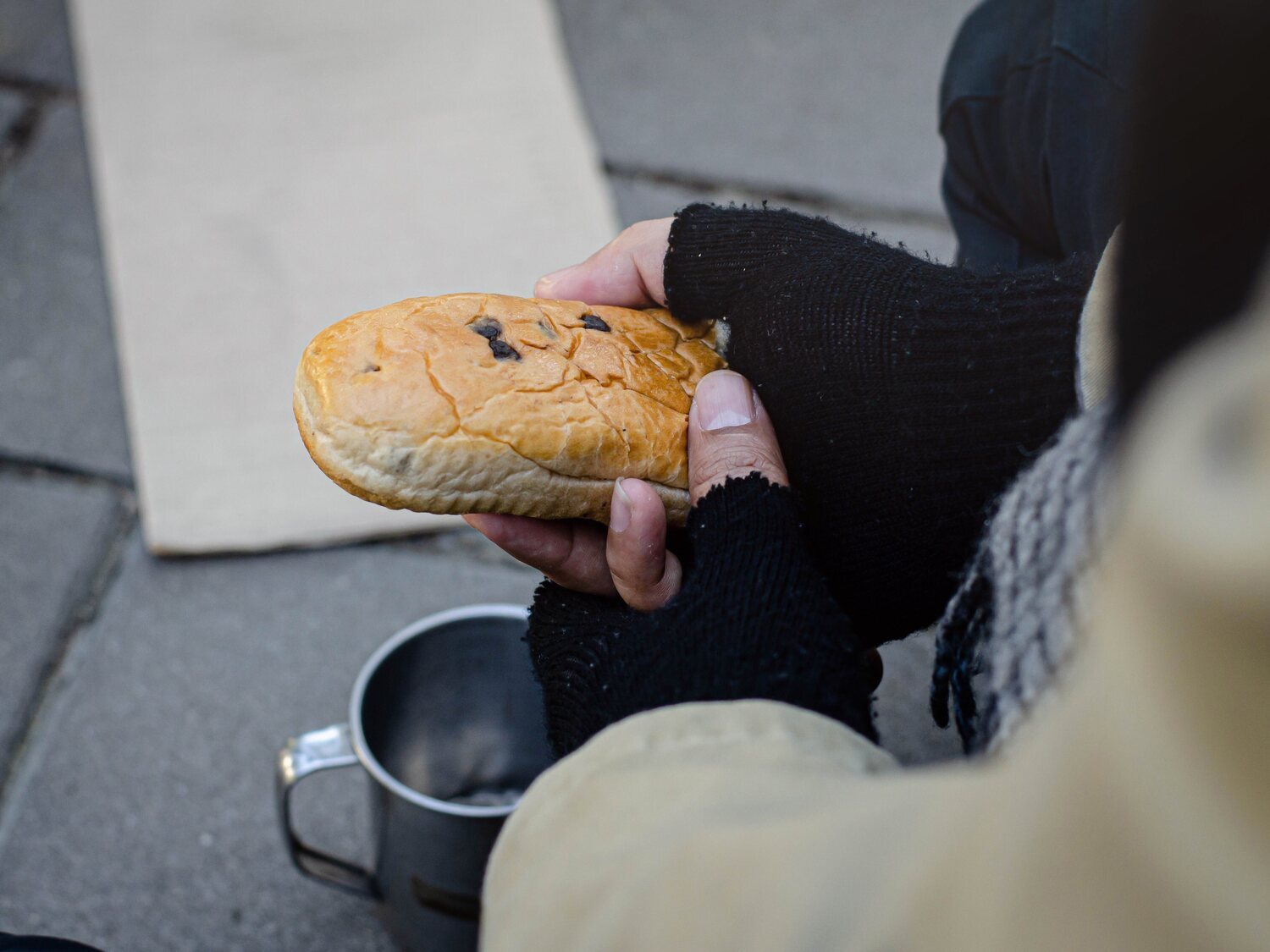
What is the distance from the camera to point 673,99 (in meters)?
3.13

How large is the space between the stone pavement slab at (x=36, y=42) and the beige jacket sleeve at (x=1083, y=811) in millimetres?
3220

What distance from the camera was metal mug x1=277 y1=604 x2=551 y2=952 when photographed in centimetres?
139

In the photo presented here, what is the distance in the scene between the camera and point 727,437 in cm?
121

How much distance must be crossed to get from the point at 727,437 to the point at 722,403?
5cm

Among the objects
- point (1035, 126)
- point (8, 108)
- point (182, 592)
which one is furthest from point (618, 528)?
point (8, 108)

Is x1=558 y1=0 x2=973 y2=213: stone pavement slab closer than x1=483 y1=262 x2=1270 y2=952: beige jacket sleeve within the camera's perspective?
No

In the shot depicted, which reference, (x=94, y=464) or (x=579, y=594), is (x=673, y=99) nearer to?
(x=94, y=464)

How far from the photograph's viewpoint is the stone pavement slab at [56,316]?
2.28 m

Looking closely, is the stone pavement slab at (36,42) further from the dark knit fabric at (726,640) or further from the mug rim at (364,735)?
the dark knit fabric at (726,640)

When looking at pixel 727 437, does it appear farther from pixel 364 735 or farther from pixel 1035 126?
pixel 1035 126

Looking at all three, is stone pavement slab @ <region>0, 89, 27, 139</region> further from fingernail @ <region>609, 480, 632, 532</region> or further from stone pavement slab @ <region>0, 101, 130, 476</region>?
fingernail @ <region>609, 480, 632, 532</region>

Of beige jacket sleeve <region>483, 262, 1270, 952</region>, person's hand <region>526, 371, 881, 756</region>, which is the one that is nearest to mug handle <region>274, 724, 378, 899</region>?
person's hand <region>526, 371, 881, 756</region>

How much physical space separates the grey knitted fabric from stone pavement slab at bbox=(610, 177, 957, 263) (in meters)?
2.09

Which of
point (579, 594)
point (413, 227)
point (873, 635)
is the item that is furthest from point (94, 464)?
point (873, 635)
